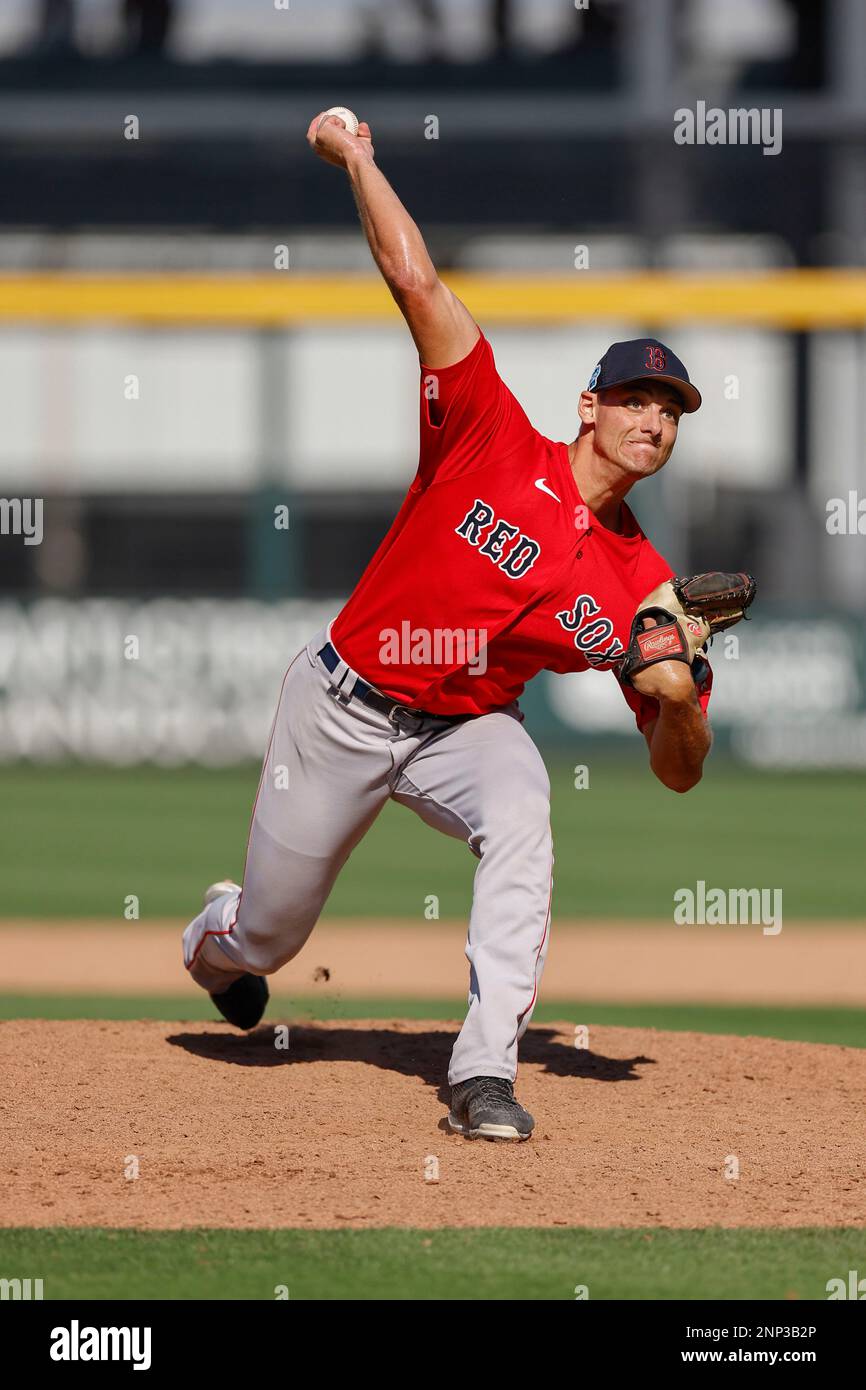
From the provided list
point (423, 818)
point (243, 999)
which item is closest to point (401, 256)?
point (423, 818)

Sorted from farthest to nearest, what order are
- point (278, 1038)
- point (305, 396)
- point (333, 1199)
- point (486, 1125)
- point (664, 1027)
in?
1. point (305, 396)
2. point (664, 1027)
3. point (278, 1038)
4. point (486, 1125)
5. point (333, 1199)

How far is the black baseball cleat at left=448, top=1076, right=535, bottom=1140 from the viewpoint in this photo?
13.9 feet

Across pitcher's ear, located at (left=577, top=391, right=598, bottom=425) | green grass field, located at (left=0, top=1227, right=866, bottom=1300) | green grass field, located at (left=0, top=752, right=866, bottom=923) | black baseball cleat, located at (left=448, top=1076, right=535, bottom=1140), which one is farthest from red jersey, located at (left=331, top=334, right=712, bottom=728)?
green grass field, located at (left=0, top=752, right=866, bottom=923)

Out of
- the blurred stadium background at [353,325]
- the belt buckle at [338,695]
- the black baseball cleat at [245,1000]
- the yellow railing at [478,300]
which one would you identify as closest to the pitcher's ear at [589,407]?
the belt buckle at [338,695]

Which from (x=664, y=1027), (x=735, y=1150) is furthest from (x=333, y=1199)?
(x=664, y=1027)

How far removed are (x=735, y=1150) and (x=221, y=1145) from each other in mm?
1191

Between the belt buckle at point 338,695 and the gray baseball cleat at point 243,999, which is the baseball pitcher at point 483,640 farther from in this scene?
the gray baseball cleat at point 243,999

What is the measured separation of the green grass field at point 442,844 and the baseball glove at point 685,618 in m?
4.71

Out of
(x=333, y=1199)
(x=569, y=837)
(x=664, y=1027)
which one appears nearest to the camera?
(x=333, y=1199)

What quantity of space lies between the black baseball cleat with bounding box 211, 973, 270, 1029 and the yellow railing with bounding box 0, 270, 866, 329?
36.0ft

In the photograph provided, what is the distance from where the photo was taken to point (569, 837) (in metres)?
12.2

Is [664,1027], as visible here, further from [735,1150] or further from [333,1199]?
[333,1199]

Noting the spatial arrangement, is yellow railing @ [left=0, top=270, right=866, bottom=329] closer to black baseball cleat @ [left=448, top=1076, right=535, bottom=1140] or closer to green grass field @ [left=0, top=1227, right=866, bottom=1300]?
black baseball cleat @ [left=448, top=1076, right=535, bottom=1140]
